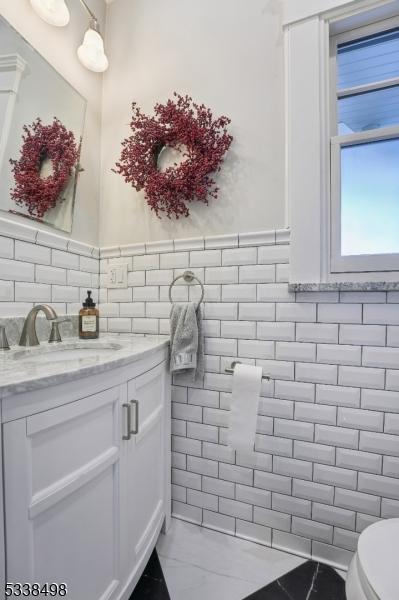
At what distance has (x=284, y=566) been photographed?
1.17 metres

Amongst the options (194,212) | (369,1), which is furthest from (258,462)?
(369,1)

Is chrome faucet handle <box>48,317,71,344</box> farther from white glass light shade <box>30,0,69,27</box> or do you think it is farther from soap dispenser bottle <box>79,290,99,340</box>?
white glass light shade <box>30,0,69,27</box>

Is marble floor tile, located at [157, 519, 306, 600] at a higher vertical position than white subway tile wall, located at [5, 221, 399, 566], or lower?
lower

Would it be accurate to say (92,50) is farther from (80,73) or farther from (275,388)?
(275,388)

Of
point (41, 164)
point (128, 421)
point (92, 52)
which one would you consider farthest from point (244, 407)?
point (92, 52)

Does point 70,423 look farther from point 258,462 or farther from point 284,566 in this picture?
point 284,566

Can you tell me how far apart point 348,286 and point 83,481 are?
3.44 ft

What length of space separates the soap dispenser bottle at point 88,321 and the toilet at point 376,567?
3.98ft

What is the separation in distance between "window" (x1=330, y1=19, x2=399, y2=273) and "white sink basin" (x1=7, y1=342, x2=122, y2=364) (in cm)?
99

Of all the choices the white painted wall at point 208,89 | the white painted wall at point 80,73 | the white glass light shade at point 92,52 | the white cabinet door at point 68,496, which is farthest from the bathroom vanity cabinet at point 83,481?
the white glass light shade at point 92,52

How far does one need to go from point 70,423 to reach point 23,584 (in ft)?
1.00

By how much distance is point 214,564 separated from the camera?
1174 mm

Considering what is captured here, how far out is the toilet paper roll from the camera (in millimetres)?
1164

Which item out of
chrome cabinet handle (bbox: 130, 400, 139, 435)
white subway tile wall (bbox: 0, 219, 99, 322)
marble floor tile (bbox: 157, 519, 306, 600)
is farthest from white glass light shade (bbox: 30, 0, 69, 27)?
marble floor tile (bbox: 157, 519, 306, 600)
